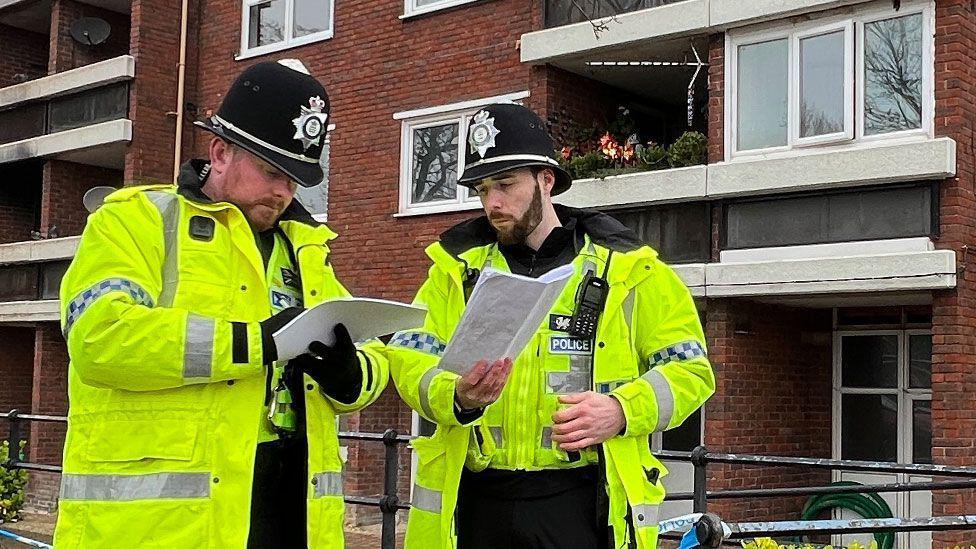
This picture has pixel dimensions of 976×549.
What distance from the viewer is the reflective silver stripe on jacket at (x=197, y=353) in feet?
8.87

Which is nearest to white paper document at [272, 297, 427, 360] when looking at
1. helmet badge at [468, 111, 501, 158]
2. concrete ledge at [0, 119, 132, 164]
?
helmet badge at [468, 111, 501, 158]

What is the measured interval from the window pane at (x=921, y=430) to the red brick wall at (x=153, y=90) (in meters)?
11.4

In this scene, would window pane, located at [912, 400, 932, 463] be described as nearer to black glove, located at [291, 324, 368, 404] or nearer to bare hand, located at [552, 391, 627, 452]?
bare hand, located at [552, 391, 627, 452]

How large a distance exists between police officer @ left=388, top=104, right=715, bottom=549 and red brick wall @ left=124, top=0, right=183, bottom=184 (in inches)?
575

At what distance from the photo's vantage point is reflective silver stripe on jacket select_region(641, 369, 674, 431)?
3.21 metres

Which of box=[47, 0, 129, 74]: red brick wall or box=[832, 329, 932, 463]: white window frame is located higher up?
box=[47, 0, 129, 74]: red brick wall

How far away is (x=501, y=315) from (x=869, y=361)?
34.3ft

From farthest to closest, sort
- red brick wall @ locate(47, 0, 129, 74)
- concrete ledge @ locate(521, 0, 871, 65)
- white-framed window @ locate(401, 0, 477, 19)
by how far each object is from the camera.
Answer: red brick wall @ locate(47, 0, 129, 74) → white-framed window @ locate(401, 0, 477, 19) → concrete ledge @ locate(521, 0, 871, 65)

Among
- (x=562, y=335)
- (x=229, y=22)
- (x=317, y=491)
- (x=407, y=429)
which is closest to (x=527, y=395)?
(x=562, y=335)

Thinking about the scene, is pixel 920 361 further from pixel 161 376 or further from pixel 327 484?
pixel 161 376

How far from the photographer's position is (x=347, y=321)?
9.78 feet

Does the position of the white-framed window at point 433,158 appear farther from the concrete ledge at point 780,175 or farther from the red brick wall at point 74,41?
the red brick wall at point 74,41

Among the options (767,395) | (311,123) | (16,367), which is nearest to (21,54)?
(16,367)

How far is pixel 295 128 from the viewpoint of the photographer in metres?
3.05
